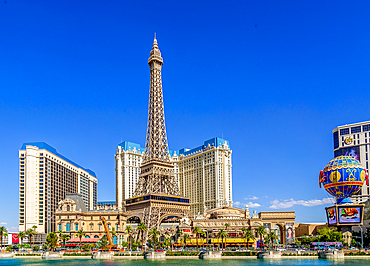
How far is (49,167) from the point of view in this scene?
181 m

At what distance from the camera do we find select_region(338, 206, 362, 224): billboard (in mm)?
132750

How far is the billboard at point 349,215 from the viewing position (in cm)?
13275

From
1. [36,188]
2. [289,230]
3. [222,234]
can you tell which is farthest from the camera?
[36,188]

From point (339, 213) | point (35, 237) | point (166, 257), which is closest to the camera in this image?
point (166, 257)

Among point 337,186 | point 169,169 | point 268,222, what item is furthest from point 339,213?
point 169,169

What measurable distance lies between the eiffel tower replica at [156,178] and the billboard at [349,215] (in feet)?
165

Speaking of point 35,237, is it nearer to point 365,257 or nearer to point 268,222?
point 268,222

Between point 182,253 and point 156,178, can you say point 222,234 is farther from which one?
point 156,178

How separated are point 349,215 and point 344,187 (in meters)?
8.80

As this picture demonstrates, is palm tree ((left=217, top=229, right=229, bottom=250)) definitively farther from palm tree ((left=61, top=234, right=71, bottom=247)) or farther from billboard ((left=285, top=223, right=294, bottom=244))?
palm tree ((left=61, top=234, right=71, bottom=247))

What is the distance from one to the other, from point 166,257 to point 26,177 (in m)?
89.5

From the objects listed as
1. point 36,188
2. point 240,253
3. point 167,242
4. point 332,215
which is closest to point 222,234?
point 240,253

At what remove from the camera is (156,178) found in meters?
149

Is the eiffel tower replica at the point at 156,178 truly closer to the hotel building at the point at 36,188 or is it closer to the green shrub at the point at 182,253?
the green shrub at the point at 182,253
